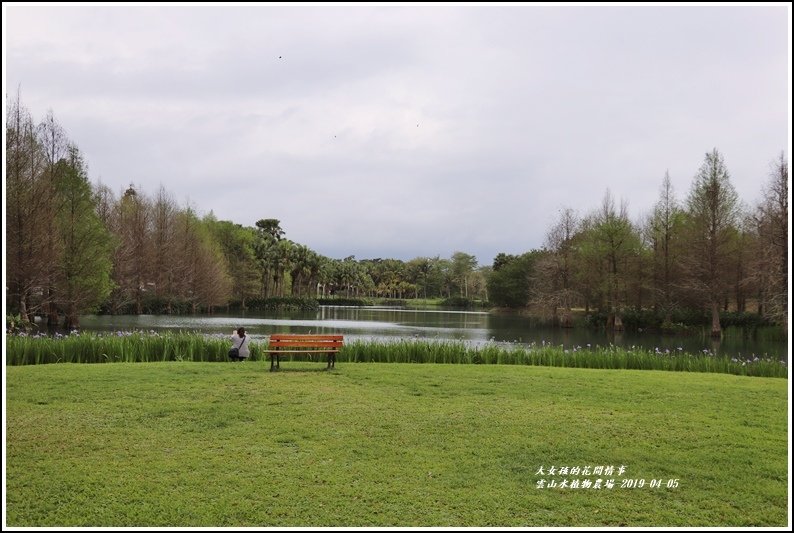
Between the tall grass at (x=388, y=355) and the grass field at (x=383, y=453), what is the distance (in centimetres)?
342

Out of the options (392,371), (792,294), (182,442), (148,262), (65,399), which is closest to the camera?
(792,294)

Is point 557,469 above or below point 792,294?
below

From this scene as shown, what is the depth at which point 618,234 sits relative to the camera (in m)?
43.5

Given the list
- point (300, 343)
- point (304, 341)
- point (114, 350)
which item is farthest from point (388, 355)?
point (114, 350)

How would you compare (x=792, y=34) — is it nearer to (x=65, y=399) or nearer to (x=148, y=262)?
(x=65, y=399)

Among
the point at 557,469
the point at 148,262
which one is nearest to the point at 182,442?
the point at 557,469

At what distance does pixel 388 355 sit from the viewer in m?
13.5

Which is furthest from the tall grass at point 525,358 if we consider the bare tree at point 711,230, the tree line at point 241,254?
the bare tree at point 711,230

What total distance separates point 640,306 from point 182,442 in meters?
42.8

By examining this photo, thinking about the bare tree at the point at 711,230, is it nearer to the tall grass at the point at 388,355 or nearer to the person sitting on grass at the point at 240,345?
the tall grass at the point at 388,355

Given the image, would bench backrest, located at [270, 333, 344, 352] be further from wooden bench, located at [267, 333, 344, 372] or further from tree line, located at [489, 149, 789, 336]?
tree line, located at [489, 149, 789, 336]

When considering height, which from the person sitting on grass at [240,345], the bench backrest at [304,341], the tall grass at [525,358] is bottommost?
the tall grass at [525,358]

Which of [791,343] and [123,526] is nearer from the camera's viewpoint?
[791,343]

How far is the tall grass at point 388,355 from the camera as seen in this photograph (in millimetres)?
12758
